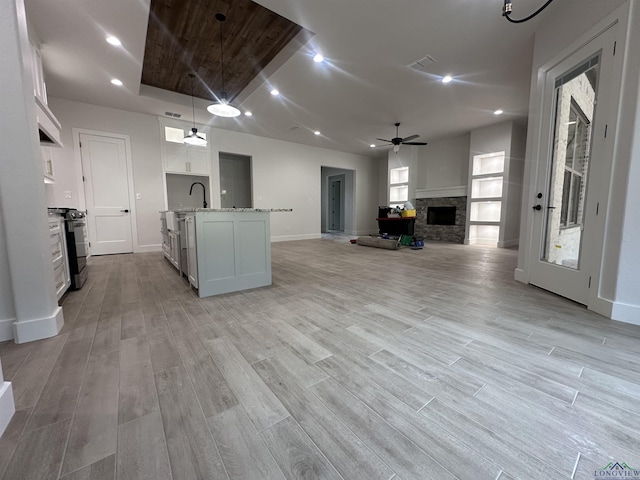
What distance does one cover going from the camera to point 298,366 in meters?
1.48

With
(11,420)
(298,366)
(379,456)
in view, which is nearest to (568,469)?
(379,456)

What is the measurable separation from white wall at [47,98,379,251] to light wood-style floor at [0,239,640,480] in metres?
3.95

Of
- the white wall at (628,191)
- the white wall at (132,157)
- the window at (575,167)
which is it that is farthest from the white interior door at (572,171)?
the white wall at (132,157)

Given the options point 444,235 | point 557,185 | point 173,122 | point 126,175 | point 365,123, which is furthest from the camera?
point 444,235

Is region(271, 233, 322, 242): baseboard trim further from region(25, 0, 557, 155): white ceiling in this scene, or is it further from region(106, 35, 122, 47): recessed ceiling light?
region(106, 35, 122, 47): recessed ceiling light

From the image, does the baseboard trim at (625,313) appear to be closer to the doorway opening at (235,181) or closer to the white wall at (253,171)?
the white wall at (253,171)

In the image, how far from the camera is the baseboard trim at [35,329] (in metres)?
1.73

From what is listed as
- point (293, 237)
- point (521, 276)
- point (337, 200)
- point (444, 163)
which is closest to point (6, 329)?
point (521, 276)

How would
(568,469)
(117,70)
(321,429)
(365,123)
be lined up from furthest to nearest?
(365,123)
(117,70)
(321,429)
(568,469)

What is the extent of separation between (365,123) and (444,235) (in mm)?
4110

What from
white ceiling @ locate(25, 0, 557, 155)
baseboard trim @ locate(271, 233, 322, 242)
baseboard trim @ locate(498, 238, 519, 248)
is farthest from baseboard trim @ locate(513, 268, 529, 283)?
baseboard trim @ locate(271, 233, 322, 242)

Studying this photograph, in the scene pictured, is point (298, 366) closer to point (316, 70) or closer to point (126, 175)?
point (316, 70)

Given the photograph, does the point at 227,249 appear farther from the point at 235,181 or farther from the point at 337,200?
the point at 337,200

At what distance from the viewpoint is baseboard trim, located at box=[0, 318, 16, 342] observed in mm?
1753
